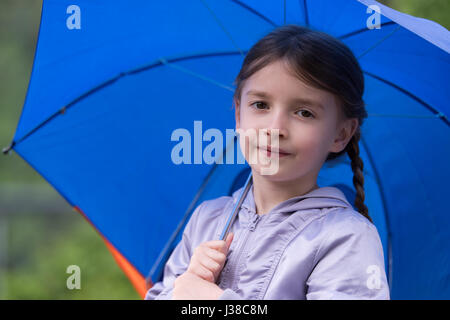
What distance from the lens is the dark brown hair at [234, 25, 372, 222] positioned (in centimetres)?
152

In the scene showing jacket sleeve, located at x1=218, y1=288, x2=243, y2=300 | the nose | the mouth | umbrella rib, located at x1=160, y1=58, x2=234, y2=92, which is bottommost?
jacket sleeve, located at x1=218, y1=288, x2=243, y2=300

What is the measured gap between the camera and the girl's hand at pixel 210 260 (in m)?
1.54

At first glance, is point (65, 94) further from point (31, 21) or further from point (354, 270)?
point (31, 21)

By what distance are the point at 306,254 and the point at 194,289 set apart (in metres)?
0.30

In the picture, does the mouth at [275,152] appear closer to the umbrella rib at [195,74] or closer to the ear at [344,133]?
the ear at [344,133]

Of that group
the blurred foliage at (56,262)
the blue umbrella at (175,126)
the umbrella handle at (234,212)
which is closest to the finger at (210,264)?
the umbrella handle at (234,212)

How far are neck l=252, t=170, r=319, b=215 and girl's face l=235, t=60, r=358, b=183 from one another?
0.03 metres

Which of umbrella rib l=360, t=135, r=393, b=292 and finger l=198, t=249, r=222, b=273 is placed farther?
umbrella rib l=360, t=135, r=393, b=292

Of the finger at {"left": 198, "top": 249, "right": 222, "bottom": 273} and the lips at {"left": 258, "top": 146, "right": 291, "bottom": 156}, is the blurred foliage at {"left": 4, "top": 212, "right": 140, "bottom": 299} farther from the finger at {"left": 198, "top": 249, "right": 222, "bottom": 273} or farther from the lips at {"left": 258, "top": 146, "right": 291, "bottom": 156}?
the lips at {"left": 258, "top": 146, "right": 291, "bottom": 156}

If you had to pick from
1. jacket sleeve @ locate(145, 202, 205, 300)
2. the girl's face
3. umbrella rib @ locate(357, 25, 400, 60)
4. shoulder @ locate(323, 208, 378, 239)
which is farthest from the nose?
jacket sleeve @ locate(145, 202, 205, 300)

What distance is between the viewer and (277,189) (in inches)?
63.9

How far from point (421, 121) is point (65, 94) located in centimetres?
112

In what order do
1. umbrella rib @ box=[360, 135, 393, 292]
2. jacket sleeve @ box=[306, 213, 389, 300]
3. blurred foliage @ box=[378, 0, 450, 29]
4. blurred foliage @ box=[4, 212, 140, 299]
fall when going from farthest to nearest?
blurred foliage @ box=[4, 212, 140, 299] < blurred foliage @ box=[378, 0, 450, 29] < umbrella rib @ box=[360, 135, 393, 292] < jacket sleeve @ box=[306, 213, 389, 300]

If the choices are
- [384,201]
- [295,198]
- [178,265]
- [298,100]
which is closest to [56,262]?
[178,265]
